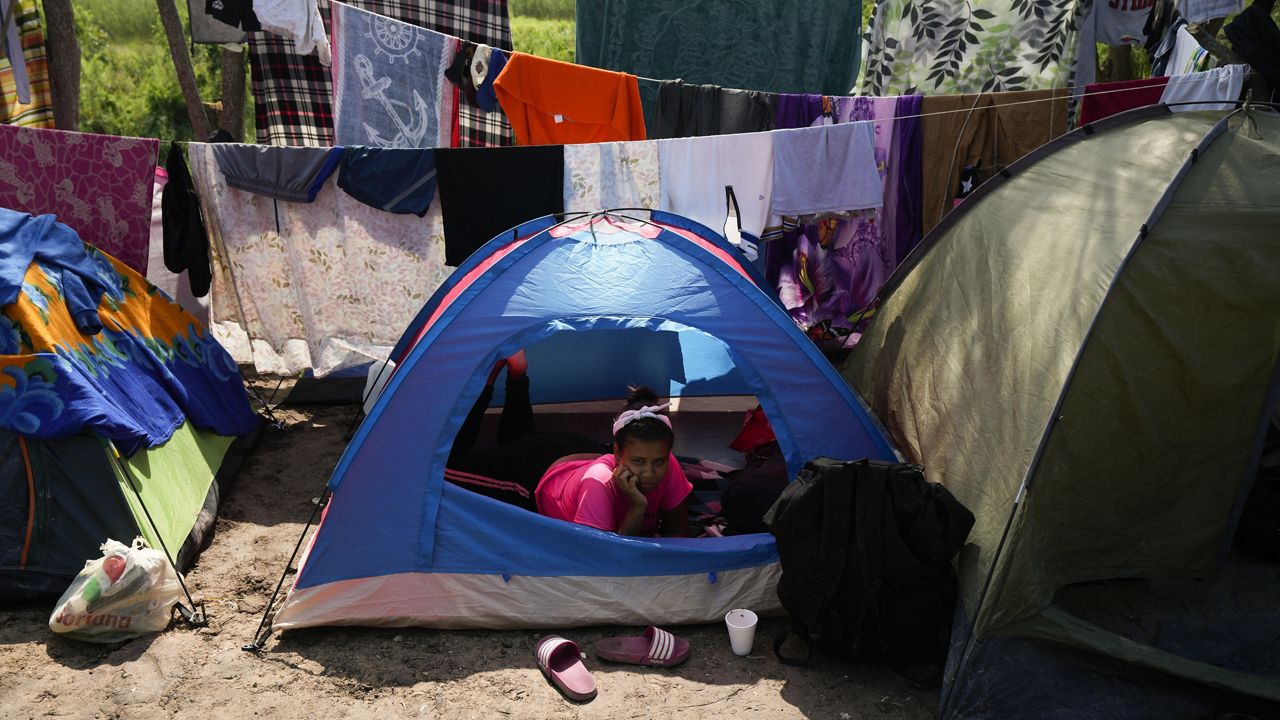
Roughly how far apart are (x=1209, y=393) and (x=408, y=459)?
8.23 feet

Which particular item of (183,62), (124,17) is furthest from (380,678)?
(124,17)

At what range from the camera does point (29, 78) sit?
510 cm

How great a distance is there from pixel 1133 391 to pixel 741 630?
1382 mm

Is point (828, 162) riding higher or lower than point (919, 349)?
higher

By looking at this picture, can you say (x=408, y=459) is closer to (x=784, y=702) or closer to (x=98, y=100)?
(x=784, y=702)

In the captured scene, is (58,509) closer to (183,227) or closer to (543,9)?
(183,227)

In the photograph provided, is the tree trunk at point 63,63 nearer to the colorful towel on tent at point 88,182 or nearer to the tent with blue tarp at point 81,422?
the colorful towel on tent at point 88,182

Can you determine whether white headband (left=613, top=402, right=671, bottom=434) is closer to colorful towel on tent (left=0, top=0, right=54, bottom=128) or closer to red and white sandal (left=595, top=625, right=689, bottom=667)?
red and white sandal (left=595, top=625, right=689, bottom=667)

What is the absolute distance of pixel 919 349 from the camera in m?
3.75

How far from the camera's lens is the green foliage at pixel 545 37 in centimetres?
1145

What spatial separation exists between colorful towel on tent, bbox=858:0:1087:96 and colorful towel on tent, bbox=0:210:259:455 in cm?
373

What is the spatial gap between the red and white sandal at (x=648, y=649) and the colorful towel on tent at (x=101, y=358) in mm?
1825

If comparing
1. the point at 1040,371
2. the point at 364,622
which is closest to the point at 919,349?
the point at 1040,371

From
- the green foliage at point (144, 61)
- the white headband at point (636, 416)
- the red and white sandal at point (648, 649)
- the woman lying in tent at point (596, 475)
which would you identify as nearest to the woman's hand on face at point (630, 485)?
the woman lying in tent at point (596, 475)
